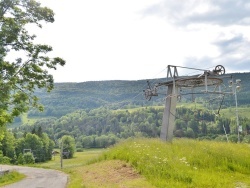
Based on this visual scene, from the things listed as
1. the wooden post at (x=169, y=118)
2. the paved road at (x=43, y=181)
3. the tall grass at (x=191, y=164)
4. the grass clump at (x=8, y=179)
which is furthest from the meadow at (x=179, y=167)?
the grass clump at (x=8, y=179)

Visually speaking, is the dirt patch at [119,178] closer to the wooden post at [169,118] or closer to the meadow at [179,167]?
the meadow at [179,167]

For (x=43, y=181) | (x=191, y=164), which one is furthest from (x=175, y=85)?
(x=43, y=181)

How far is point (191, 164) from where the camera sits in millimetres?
15914

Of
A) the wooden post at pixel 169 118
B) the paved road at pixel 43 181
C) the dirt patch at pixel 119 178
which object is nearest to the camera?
the dirt patch at pixel 119 178

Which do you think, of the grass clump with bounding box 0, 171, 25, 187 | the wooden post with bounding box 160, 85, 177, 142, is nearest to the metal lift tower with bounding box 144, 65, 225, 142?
the wooden post with bounding box 160, 85, 177, 142

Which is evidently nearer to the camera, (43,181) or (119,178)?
(119,178)

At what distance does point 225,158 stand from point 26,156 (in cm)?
8271

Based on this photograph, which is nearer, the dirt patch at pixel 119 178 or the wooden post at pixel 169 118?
the dirt patch at pixel 119 178

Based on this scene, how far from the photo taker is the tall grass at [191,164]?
13.1 metres

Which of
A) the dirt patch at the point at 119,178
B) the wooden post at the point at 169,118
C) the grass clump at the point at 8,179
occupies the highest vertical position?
the wooden post at the point at 169,118

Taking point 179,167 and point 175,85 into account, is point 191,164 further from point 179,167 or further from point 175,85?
point 175,85

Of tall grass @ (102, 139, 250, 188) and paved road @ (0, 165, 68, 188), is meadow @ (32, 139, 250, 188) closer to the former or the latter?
tall grass @ (102, 139, 250, 188)

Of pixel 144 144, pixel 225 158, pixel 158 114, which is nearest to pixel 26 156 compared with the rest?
pixel 144 144

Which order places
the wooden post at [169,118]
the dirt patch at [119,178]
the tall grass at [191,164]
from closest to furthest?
the tall grass at [191,164] → the dirt patch at [119,178] → the wooden post at [169,118]
